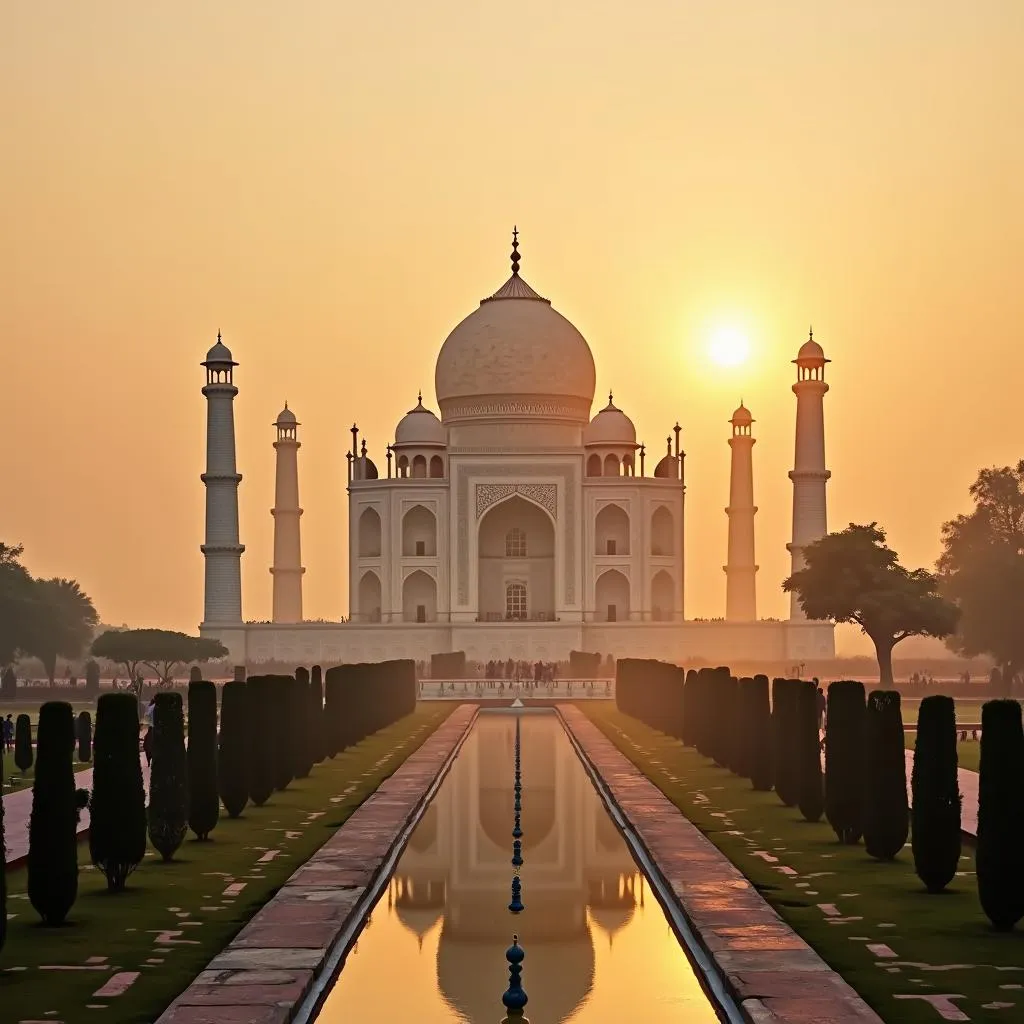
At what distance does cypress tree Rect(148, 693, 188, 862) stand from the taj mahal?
4005 centimetres

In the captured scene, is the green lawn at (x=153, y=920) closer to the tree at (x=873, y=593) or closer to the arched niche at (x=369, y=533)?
the tree at (x=873, y=593)

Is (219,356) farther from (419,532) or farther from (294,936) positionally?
(294,936)

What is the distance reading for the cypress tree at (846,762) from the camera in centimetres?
1466

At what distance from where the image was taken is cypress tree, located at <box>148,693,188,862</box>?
1372cm

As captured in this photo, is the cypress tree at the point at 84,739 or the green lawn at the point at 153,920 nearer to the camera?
the green lawn at the point at 153,920

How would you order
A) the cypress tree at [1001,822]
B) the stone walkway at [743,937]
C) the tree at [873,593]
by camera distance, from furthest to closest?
the tree at [873,593]
the cypress tree at [1001,822]
the stone walkway at [743,937]

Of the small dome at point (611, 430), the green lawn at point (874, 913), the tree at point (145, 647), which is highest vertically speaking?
the small dome at point (611, 430)

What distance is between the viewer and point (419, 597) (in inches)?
2298

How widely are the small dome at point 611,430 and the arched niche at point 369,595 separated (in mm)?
8316

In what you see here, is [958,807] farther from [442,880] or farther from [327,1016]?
[327,1016]

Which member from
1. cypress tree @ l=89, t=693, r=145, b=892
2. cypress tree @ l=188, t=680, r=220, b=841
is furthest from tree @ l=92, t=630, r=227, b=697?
cypress tree @ l=89, t=693, r=145, b=892

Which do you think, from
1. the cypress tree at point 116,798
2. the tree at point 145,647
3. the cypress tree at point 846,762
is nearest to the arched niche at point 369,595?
the tree at point 145,647

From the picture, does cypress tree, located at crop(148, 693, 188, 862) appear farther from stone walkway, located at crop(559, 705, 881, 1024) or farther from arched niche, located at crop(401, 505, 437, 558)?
arched niche, located at crop(401, 505, 437, 558)

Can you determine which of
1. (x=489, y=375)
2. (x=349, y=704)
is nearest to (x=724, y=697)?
(x=349, y=704)
